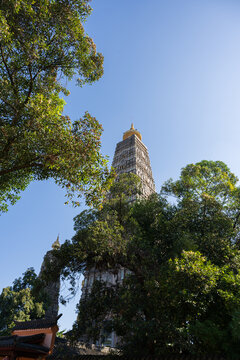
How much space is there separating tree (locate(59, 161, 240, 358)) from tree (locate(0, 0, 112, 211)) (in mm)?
3311

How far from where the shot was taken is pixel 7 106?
798 centimetres

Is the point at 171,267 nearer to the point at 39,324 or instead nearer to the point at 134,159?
the point at 39,324

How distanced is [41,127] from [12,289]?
24441 mm

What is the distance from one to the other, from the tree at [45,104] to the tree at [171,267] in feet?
10.9

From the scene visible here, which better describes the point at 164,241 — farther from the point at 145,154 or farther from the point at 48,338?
the point at 145,154

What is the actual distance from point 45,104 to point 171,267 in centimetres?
625

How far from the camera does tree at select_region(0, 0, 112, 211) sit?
7301 mm

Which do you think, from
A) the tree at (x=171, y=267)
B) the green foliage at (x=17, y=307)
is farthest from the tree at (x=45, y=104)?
the green foliage at (x=17, y=307)

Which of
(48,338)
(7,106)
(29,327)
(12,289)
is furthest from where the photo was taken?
(12,289)

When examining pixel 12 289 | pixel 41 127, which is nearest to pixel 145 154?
pixel 12 289

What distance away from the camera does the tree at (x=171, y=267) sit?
7039 mm

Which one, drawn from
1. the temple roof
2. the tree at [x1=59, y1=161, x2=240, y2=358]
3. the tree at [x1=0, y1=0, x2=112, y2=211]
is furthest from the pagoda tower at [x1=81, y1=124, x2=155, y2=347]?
the tree at [x1=0, y1=0, x2=112, y2=211]

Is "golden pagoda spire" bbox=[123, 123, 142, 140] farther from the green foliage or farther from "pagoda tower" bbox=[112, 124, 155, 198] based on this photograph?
the green foliage

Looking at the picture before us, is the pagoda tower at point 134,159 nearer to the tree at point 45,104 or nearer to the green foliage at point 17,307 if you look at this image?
the green foliage at point 17,307
